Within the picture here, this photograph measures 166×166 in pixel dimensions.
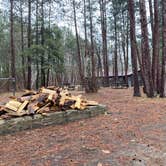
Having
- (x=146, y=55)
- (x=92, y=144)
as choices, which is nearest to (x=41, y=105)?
(x=92, y=144)

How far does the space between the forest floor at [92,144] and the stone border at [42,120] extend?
0.17 metres

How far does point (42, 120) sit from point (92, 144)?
1920 millimetres

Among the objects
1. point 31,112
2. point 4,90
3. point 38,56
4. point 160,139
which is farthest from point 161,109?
point 38,56

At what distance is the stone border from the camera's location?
6031 mm

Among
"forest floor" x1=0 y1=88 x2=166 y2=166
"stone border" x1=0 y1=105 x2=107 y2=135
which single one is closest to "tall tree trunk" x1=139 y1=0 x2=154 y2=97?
"forest floor" x1=0 y1=88 x2=166 y2=166

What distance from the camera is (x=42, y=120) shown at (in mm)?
6527

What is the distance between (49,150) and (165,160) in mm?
1905

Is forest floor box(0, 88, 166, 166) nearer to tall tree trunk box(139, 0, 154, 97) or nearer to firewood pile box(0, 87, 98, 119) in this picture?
firewood pile box(0, 87, 98, 119)

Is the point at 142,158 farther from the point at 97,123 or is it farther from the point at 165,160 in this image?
the point at 97,123

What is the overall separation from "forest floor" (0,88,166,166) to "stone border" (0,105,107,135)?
17 centimetres

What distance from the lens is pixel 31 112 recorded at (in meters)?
6.47

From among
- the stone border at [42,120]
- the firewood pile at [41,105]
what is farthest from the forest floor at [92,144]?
the firewood pile at [41,105]

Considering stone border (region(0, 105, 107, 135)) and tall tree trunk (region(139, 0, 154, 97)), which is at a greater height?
tall tree trunk (region(139, 0, 154, 97))

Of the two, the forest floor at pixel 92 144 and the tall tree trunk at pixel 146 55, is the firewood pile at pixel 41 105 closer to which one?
the forest floor at pixel 92 144
